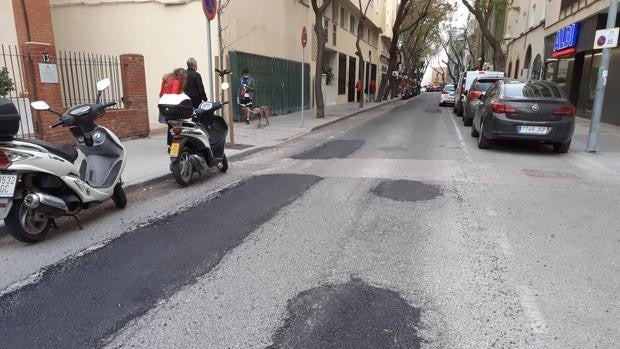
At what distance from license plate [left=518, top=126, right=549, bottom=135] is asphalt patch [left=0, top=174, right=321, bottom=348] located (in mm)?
6347

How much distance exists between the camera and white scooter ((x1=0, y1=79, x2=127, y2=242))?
433 centimetres

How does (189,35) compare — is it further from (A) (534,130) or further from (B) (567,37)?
(B) (567,37)

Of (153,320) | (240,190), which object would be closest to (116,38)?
(240,190)

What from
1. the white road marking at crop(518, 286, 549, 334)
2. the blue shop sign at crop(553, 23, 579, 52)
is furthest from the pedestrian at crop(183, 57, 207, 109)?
the blue shop sign at crop(553, 23, 579, 52)

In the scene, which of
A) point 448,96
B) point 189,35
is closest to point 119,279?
point 189,35

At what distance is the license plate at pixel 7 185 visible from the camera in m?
4.26

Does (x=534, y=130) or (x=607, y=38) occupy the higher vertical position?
(x=607, y=38)

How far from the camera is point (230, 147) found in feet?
35.4

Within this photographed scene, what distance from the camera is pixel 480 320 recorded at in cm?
328

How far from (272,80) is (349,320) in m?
16.7

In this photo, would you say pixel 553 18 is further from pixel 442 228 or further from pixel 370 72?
pixel 442 228

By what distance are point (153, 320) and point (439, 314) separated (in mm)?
1969

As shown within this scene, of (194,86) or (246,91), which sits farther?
(246,91)

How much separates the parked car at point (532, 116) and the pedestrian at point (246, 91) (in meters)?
7.15
